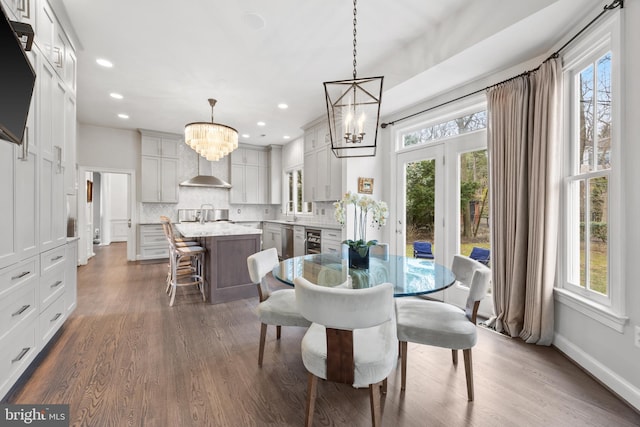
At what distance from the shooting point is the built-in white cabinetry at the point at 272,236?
6588mm

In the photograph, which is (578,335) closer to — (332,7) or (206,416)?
(206,416)

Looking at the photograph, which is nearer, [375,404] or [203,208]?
[375,404]

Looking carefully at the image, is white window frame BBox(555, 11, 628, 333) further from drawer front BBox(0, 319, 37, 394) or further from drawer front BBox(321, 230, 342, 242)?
drawer front BBox(0, 319, 37, 394)

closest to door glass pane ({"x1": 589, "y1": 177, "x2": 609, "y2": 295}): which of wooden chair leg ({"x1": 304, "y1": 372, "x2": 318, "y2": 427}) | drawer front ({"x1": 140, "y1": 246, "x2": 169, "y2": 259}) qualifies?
wooden chair leg ({"x1": 304, "y1": 372, "x2": 318, "y2": 427})

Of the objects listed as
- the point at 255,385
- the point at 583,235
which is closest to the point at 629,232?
the point at 583,235

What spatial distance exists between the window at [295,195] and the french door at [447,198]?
3010 millimetres

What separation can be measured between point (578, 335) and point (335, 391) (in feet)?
6.58

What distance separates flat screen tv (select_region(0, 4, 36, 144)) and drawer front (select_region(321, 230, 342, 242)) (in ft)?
12.2

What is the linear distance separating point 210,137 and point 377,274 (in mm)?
3220

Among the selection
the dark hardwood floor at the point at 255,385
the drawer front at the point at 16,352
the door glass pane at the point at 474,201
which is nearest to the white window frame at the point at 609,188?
the dark hardwood floor at the point at 255,385

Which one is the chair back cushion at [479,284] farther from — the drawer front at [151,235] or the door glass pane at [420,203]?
the drawer front at [151,235]

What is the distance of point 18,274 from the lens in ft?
5.89

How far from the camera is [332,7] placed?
2.41 meters

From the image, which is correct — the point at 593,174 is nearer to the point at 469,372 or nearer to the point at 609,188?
the point at 609,188
